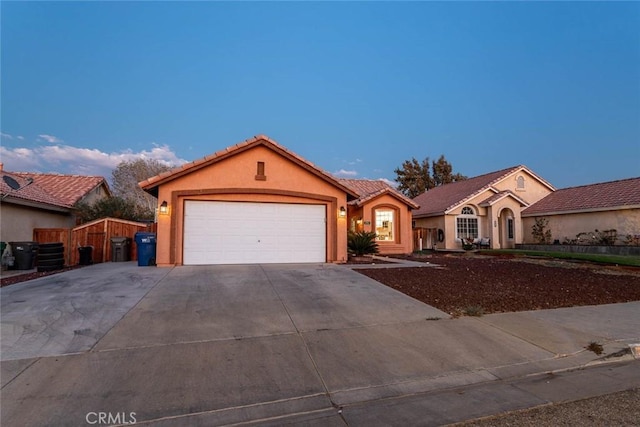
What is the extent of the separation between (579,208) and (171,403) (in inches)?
Answer: 1017

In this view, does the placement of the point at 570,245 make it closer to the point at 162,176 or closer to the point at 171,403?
the point at 162,176

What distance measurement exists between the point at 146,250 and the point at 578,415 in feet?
42.5

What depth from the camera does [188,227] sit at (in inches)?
514

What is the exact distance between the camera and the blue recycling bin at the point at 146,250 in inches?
509

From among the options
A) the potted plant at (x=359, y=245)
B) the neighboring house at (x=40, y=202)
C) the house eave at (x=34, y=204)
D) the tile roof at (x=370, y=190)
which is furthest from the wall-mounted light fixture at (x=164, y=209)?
the tile roof at (x=370, y=190)

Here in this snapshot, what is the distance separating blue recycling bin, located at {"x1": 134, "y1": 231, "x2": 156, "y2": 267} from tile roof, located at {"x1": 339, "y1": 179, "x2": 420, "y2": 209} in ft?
35.9

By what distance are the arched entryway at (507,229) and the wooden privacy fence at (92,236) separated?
77.0ft

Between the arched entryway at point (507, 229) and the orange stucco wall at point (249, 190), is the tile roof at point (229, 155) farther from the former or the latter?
the arched entryway at point (507, 229)

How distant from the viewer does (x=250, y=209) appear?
44.8 ft

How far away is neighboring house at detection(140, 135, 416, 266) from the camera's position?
A: 42.3ft

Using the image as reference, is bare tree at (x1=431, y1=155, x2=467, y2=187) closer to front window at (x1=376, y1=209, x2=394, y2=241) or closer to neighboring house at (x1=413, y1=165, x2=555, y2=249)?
neighboring house at (x1=413, y1=165, x2=555, y2=249)

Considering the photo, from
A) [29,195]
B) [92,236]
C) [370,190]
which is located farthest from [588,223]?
[29,195]

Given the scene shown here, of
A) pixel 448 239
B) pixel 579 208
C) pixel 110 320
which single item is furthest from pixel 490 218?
pixel 110 320

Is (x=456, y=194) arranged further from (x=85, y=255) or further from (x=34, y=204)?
(x=34, y=204)
